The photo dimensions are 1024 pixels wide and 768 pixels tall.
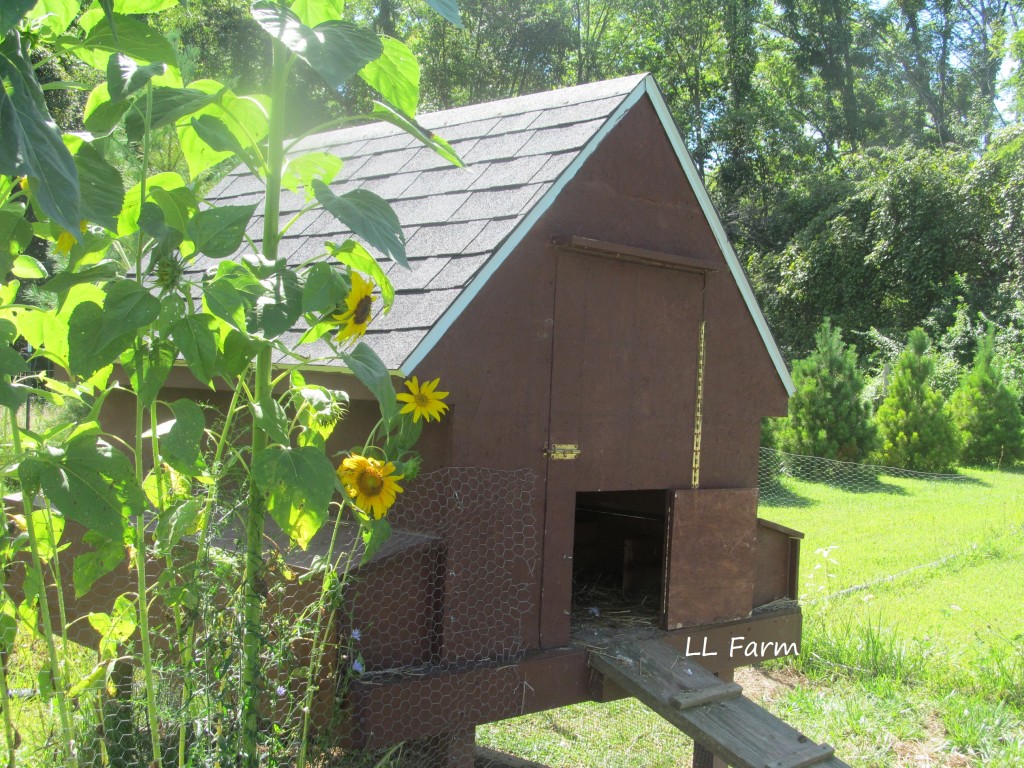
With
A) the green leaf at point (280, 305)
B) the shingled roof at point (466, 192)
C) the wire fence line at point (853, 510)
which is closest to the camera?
the green leaf at point (280, 305)

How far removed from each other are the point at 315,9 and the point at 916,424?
13.6 m

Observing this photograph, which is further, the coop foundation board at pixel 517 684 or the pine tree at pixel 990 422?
the pine tree at pixel 990 422

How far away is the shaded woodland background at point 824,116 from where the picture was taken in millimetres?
19125

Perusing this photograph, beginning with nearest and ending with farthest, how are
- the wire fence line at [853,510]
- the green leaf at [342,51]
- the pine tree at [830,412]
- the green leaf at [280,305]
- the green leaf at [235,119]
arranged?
the green leaf at [342,51] < the green leaf at [280,305] < the green leaf at [235,119] < the wire fence line at [853,510] < the pine tree at [830,412]

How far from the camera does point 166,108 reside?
4.94 feet

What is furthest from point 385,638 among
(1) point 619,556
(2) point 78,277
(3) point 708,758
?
(1) point 619,556

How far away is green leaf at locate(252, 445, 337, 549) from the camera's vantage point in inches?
61.3

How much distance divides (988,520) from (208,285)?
9.83 m

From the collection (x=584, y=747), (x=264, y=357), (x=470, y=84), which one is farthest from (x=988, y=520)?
(x=470, y=84)

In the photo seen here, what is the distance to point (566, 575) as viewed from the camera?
112 inches

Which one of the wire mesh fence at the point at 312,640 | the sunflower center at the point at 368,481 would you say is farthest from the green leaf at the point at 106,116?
the sunflower center at the point at 368,481

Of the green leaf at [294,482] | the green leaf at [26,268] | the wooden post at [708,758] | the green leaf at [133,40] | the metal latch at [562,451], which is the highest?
the green leaf at [133,40]

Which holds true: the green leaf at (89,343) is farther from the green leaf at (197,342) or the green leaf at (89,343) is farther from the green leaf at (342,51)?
the green leaf at (342,51)

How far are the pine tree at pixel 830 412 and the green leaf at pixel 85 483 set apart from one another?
12767 mm
